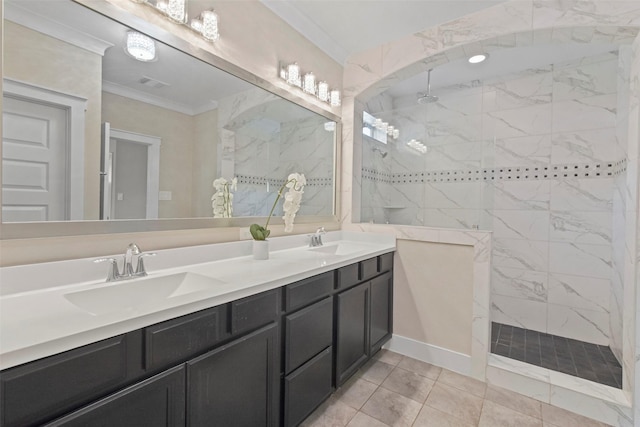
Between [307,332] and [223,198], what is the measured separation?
906 mm

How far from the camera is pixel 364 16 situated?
214 cm

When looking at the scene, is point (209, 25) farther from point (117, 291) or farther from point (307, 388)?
point (307, 388)

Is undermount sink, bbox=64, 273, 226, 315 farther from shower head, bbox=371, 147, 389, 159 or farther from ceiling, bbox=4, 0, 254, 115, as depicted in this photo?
shower head, bbox=371, 147, 389, 159

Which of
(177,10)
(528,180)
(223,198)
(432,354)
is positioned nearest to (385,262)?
(432,354)

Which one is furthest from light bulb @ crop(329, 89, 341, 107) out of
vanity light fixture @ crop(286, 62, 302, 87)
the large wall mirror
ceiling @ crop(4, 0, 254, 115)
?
ceiling @ crop(4, 0, 254, 115)

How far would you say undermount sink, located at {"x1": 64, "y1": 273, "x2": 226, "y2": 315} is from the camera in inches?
40.9

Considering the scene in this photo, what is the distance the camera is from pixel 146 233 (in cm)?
139

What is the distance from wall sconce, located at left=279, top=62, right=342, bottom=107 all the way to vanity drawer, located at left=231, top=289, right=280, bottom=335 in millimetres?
1580

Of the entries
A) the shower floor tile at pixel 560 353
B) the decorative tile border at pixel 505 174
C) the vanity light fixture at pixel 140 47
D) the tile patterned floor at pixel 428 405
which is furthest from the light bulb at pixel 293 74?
the shower floor tile at pixel 560 353

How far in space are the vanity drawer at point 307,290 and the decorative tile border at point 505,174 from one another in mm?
1528

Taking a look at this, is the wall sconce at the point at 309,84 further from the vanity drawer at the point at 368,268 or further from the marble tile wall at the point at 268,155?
the vanity drawer at the point at 368,268

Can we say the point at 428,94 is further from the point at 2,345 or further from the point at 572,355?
the point at 2,345

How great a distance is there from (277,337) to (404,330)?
59.1 inches

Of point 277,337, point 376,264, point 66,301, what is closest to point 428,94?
point 376,264
